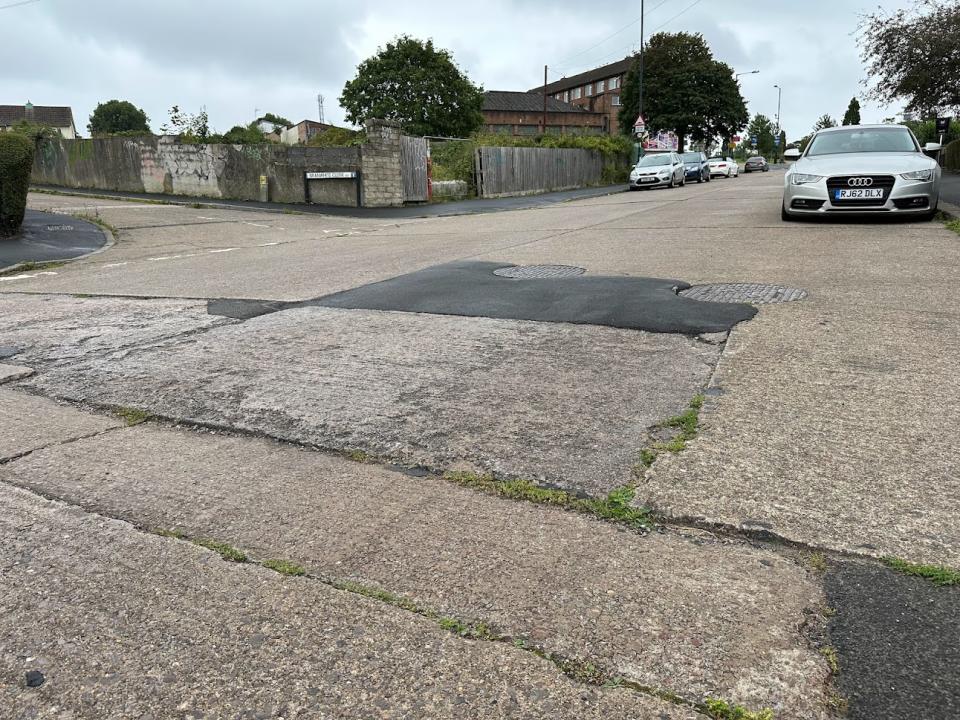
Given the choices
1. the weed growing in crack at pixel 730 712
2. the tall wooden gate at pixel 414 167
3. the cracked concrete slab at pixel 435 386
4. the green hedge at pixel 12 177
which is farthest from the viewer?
the tall wooden gate at pixel 414 167

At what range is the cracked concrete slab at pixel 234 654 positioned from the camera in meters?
1.76

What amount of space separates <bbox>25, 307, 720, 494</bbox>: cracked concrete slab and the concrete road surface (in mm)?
24

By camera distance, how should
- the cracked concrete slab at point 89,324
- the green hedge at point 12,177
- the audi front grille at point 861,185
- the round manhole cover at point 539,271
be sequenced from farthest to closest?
the green hedge at point 12,177
the audi front grille at point 861,185
the round manhole cover at point 539,271
the cracked concrete slab at point 89,324

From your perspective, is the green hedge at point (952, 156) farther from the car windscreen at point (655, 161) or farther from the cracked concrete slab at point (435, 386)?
the cracked concrete slab at point (435, 386)

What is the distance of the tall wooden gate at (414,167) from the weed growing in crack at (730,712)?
23178 mm

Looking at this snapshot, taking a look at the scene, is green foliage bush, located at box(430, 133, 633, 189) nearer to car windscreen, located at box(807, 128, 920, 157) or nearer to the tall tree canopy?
car windscreen, located at box(807, 128, 920, 157)

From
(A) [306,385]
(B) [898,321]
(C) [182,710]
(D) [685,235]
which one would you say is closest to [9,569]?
(C) [182,710]

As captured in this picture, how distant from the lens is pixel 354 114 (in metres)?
70.5

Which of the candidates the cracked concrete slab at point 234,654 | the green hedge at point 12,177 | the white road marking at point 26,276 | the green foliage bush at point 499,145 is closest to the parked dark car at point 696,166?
the green foliage bush at point 499,145

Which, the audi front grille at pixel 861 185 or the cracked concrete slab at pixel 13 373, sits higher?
the audi front grille at pixel 861 185

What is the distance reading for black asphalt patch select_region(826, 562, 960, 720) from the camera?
1.72 metres

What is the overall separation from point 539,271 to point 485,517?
578cm

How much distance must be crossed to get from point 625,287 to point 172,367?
13.1ft

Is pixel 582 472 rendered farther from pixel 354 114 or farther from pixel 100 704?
pixel 354 114
